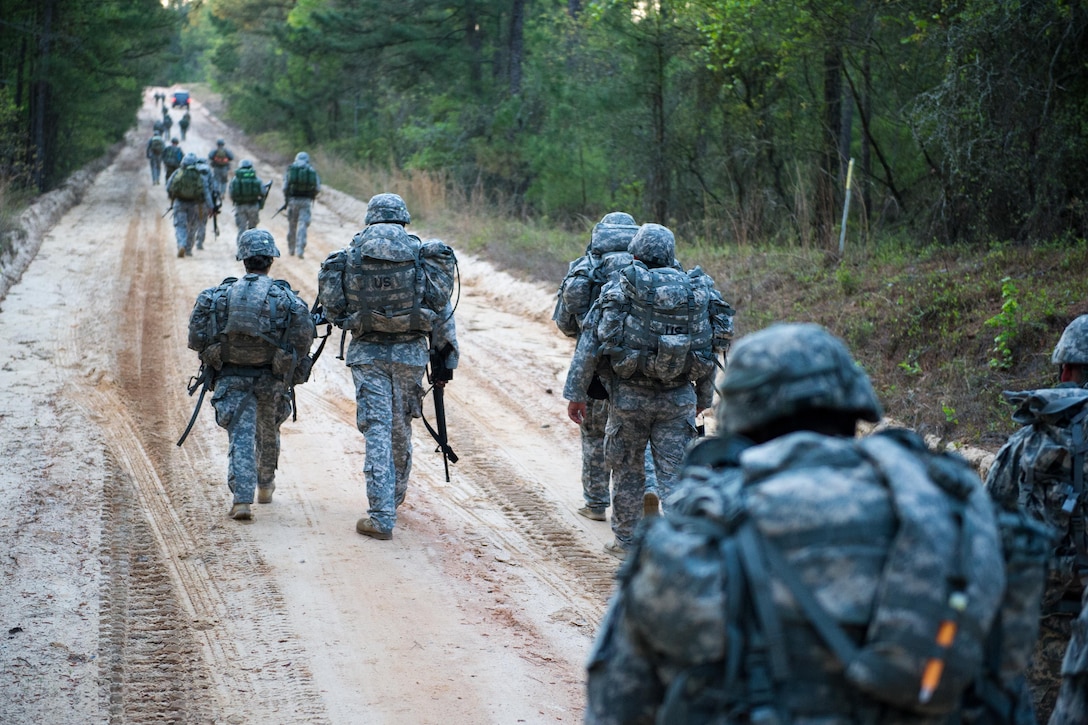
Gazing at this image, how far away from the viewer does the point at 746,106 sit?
1883 cm

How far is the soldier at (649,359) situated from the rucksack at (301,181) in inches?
506

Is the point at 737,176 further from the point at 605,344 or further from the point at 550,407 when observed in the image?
the point at 605,344

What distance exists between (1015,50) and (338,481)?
866 cm

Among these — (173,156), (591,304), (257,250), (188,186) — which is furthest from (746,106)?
(173,156)

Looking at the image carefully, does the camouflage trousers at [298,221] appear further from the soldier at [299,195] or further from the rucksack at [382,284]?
the rucksack at [382,284]

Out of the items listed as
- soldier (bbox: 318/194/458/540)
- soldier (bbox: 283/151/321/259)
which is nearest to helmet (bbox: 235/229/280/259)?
soldier (bbox: 318/194/458/540)

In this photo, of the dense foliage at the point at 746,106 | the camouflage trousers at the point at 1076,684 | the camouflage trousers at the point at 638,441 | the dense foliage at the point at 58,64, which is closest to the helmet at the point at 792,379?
the camouflage trousers at the point at 1076,684

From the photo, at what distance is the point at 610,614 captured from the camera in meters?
2.74

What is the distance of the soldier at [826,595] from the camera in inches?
92.9

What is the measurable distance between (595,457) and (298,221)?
12.9 metres

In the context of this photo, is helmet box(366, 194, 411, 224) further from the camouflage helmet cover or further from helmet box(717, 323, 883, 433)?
helmet box(717, 323, 883, 433)

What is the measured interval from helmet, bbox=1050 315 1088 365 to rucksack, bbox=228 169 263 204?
52.3 feet

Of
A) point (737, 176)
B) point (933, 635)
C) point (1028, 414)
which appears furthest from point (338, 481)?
point (737, 176)

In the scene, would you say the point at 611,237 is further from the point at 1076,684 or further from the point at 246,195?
the point at 246,195
